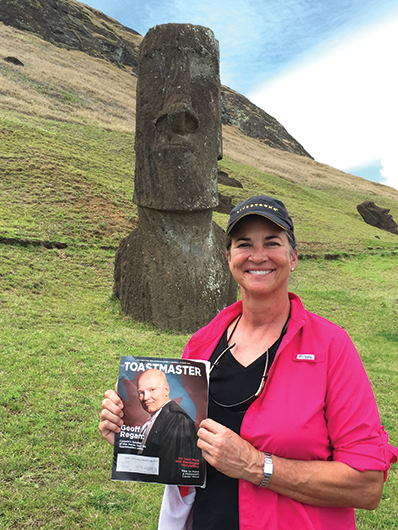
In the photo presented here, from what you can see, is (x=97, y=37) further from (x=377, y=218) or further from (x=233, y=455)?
(x=233, y=455)

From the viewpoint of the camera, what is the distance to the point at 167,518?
2104 mm

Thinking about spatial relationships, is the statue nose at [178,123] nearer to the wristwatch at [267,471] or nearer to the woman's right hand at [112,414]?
the woman's right hand at [112,414]

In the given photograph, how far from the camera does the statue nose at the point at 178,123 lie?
7.25m

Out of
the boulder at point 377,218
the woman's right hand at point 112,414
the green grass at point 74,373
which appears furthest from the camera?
the boulder at point 377,218

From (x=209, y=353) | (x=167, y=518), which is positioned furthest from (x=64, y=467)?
(x=209, y=353)

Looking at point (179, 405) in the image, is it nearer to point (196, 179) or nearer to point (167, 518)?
point (167, 518)

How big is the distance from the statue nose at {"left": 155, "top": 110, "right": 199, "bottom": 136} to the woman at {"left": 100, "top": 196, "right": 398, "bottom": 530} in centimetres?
551

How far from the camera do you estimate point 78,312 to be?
7984 millimetres

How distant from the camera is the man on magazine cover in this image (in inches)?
74.9

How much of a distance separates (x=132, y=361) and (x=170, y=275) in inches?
228

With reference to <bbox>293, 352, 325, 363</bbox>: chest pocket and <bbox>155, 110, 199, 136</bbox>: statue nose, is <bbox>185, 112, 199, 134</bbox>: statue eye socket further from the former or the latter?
<bbox>293, 352, 325, 363</bbox>: chest pocket

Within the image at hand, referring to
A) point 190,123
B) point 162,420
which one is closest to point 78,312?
point 190,123

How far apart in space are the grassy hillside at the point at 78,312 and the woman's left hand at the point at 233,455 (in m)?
1.85

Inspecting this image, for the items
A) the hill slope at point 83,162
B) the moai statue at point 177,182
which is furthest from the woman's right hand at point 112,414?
the hill slope at point 83,162
